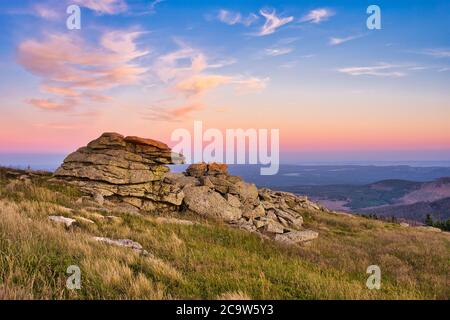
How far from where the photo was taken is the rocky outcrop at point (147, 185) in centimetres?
2344

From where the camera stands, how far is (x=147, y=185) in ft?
81.3

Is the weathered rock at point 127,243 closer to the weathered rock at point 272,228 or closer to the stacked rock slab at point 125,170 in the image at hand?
the stacked rock slab at point 125,170

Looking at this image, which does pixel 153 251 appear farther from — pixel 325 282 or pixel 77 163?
pixel 77 163

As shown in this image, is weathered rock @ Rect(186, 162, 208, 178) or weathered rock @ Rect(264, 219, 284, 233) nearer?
weathered rock @ Rect(264, 219, 284, 233)

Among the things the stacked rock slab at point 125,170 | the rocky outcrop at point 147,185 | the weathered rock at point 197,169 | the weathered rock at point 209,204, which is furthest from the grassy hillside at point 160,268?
the weathered rock at point 197,169

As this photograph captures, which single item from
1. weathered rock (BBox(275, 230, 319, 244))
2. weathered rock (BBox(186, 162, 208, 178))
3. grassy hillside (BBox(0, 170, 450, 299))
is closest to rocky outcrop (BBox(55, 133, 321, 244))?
weathered rock (BBox(275, 230, 319, 244))

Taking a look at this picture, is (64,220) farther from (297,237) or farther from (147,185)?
(297,237)

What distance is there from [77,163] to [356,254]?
18764mm

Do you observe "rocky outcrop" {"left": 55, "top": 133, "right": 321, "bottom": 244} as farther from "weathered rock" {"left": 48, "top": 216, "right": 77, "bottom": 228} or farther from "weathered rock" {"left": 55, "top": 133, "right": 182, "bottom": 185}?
"weathered rock" {"left": 48, "top": 216, "right": 77, "bottom": 228}

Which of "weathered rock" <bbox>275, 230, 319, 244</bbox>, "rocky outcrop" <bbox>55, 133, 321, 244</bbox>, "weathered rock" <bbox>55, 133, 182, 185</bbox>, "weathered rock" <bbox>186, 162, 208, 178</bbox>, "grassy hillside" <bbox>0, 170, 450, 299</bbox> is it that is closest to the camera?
"grassy hillside" <bbox>0, 170, 450, 299</bbox>

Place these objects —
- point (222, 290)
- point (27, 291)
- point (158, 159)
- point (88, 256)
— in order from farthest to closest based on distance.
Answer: point (158, 159) < point (88, 256) < point (222, 290) < point (27, 291)

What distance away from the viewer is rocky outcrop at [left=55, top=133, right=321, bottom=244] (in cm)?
2344

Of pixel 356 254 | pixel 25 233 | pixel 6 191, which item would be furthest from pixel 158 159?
pixel 25 233
